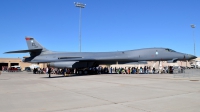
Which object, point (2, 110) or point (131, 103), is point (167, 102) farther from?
point (2, 110)

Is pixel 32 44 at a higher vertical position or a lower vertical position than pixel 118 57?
higher

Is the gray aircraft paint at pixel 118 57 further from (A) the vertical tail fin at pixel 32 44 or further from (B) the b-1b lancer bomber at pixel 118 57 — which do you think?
(A) the vertical tail fin at pixel 32 44

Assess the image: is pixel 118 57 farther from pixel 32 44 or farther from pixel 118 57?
pixel 32 44

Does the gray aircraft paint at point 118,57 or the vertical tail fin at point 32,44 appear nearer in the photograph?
the gray aircraft paint at point 118,57

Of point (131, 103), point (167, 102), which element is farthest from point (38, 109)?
point (167, 102)

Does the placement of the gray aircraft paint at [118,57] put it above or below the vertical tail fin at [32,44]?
below

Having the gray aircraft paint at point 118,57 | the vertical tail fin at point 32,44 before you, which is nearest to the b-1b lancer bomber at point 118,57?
the gray aircraft paint at point 118,57

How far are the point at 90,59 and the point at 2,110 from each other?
63.0 feet

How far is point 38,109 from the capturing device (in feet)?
17.9

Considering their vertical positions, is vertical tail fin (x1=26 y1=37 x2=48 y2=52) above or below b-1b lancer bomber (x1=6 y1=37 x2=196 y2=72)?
above

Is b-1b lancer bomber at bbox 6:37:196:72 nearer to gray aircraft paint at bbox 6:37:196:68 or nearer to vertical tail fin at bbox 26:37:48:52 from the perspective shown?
gray aircraft paint at bbox 6:37:196:68

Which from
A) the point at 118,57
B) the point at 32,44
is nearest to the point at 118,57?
the point at 118,57

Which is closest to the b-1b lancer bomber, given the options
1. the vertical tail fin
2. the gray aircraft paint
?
the gray aircraft paint

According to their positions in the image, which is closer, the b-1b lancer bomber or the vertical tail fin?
the b-1b lancer bomber
